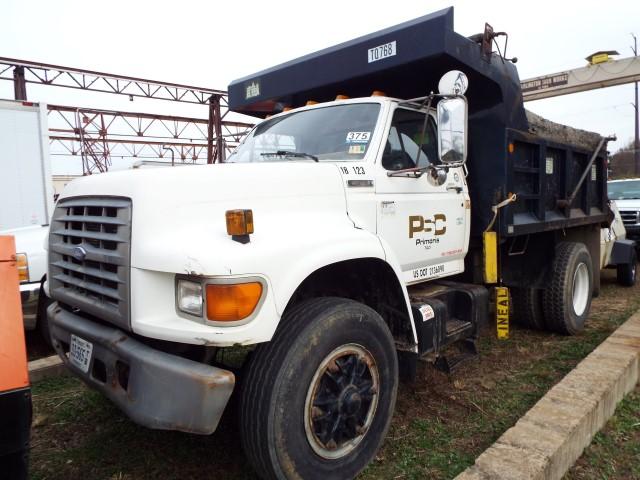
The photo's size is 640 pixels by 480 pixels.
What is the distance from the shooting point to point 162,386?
6.52 feet

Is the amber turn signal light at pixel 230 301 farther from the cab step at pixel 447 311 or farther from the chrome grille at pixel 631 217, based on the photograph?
the chrome grille at pixel 631 217

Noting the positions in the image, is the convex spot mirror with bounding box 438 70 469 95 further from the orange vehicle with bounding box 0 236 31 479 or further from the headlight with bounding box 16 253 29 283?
the headlight with bounding box 16 253 29 283

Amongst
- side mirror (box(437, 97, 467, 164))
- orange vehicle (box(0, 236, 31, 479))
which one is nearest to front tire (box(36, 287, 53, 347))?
orange vehicle (box(0, 236, 31, 479))

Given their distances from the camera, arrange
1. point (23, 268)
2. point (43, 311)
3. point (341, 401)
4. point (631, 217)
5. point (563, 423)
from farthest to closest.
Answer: point (631, 217)
point (43, 311)
point (23, 268)
point (563, 423)
point (341, 401)

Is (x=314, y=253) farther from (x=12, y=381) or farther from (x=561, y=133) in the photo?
(x=561, y=133)

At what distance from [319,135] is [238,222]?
152 centimetres

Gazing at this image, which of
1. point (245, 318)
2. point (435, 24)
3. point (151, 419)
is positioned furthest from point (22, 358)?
point (435, 24)

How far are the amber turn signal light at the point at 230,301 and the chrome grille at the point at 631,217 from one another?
10624 mm

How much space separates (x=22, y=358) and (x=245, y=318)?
886 millimetres

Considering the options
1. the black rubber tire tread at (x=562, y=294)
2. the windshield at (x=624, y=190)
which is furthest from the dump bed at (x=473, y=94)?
the windshield at (x=624, y=190)

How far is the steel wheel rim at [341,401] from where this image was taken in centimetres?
230

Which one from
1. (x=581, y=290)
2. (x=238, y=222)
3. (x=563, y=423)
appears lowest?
(x=563, y=423)

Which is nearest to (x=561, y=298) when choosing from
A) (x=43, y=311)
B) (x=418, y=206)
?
(x=418, y=206)

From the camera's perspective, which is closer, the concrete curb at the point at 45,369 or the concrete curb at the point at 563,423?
the concrete curb at the point at 563,423
